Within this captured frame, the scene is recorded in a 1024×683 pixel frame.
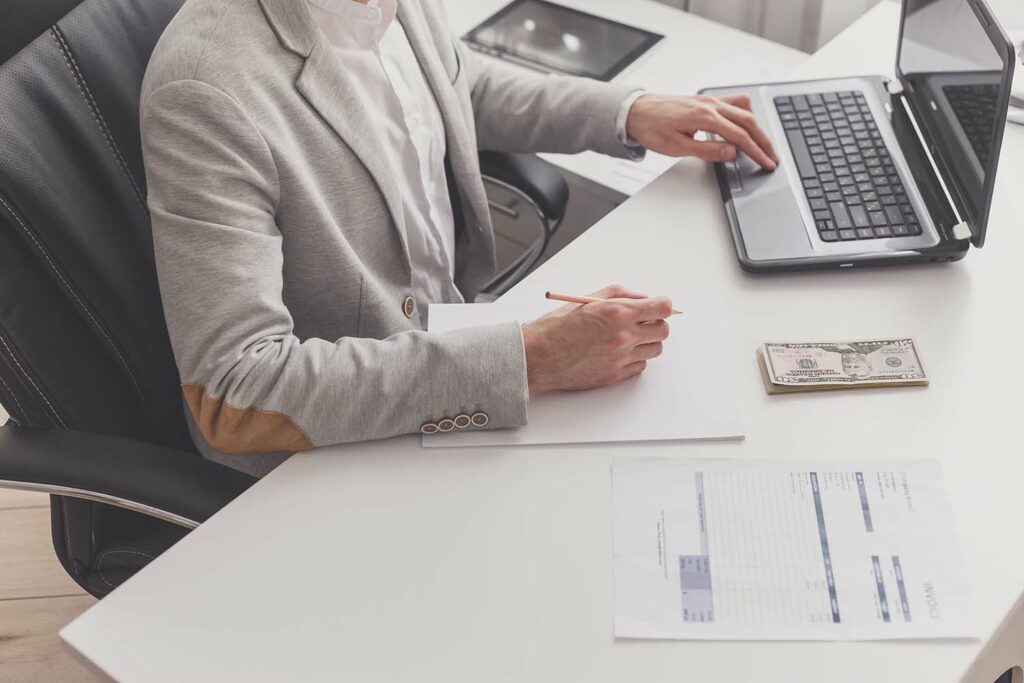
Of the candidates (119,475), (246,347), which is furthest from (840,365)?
(119,475)

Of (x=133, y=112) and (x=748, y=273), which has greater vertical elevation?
(x=133, y=112)

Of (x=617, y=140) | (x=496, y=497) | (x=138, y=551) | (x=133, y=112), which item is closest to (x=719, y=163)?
(x=617, y=140)

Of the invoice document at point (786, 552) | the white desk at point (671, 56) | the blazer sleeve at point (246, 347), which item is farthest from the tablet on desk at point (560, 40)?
the invoice document at point (786, 552)

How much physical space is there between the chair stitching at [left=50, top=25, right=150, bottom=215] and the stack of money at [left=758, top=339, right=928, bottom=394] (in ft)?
2.35

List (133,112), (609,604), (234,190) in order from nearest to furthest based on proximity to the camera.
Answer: (609,604)
(234,190)
(133,112)

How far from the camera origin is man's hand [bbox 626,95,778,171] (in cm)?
130

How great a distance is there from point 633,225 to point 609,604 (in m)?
0.55

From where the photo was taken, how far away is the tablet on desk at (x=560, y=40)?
1.81 meters

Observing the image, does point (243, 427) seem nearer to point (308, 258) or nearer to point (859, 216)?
point (308, 258)

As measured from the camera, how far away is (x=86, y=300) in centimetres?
109

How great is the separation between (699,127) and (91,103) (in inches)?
28.7

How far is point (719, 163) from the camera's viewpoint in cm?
133

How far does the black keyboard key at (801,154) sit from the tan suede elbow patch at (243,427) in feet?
2.30

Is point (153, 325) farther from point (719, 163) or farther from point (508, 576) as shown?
point (719, 163)
